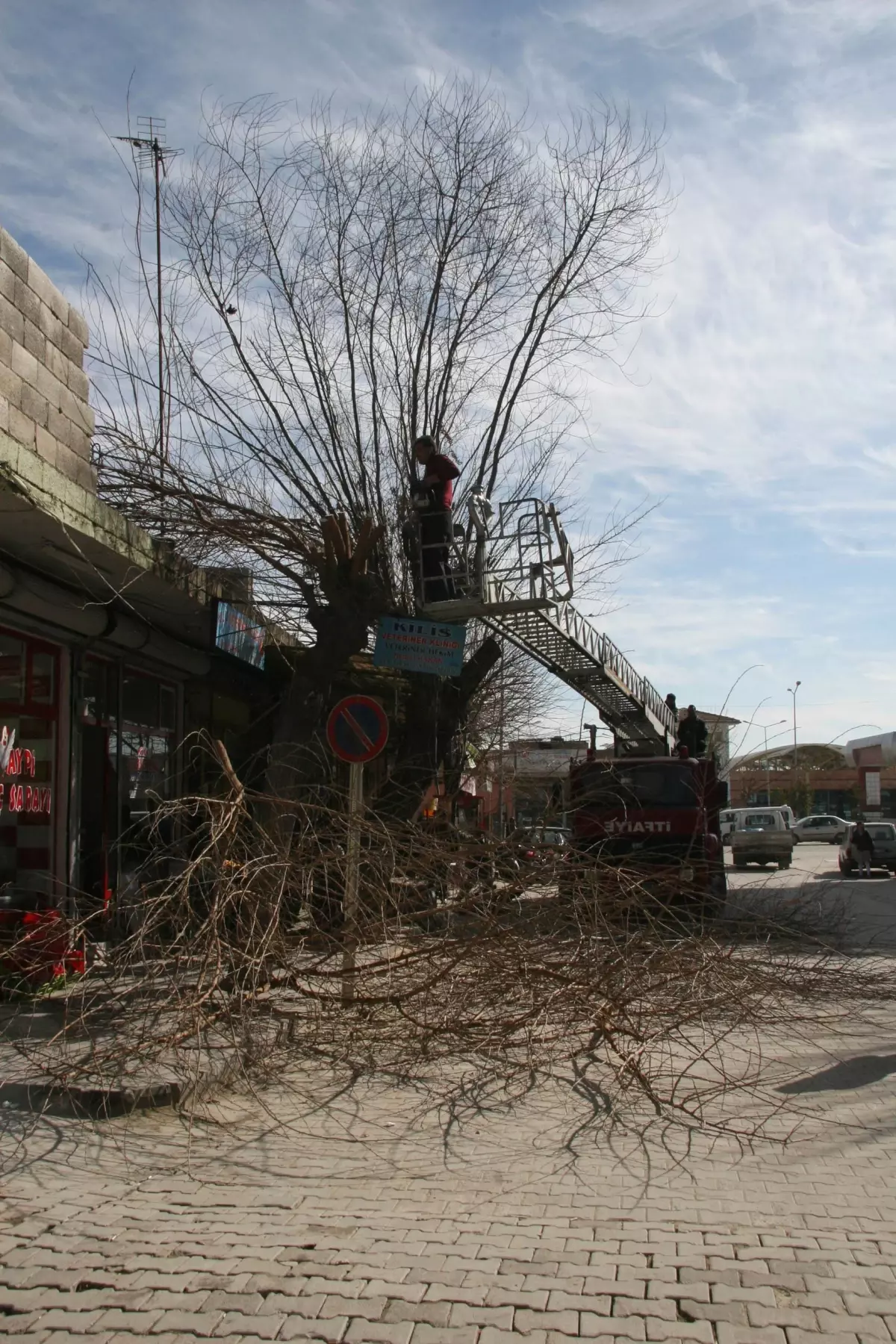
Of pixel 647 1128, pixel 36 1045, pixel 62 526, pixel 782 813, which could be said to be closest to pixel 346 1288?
pixel 647 1128

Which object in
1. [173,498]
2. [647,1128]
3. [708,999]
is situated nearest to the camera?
[647,1128]

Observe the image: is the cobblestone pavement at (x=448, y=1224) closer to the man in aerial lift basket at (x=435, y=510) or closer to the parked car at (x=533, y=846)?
→ the parked car at (x=533, y=846)

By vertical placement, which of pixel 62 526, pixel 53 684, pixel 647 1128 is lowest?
pixel 647 1128

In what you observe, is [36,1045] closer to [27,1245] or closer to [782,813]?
[27,1245]

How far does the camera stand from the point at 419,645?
38.8ft

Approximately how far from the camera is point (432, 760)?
16.6 metres

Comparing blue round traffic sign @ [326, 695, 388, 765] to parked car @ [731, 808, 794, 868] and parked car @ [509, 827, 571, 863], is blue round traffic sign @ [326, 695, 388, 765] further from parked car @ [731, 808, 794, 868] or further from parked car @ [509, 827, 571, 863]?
parked car @ [731, 808, 794, 868]

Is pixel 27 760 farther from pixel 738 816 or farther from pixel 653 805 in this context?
pixel 738 816

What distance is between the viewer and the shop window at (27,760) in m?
10.2

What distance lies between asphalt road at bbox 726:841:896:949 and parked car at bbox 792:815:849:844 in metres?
21.1

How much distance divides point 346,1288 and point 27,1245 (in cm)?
132

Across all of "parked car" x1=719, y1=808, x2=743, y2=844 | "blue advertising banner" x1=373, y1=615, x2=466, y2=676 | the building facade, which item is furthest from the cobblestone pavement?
"parked car" x1=719, y1=808, x2=743, y2=844

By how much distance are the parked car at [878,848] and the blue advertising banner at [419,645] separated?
21.9 m

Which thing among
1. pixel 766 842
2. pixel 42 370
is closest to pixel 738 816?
pixel 766 842
